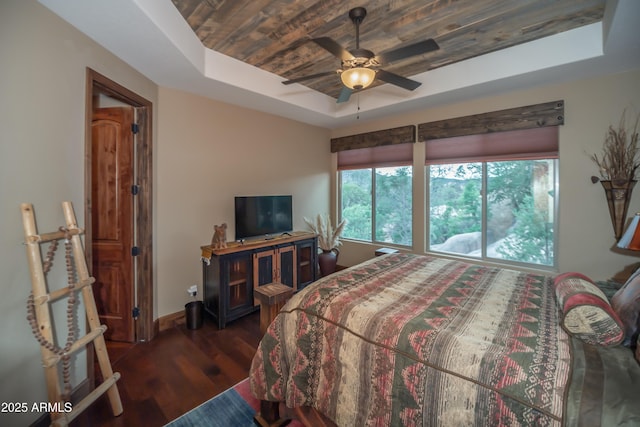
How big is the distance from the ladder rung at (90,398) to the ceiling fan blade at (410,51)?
2790 millimetres

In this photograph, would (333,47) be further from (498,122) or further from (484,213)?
(484,213)

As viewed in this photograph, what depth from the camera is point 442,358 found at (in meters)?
1.13

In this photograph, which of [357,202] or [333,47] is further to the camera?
[357,202]

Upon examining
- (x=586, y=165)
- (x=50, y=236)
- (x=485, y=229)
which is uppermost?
(x=586, y=165)

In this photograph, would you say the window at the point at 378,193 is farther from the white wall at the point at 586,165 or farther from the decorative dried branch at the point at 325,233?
the white wall at the point at 586,165

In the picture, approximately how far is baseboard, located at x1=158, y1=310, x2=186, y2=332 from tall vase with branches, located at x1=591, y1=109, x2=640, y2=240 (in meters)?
4.53

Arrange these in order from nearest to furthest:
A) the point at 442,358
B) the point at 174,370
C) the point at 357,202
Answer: the point at 442,358
the point at 174,370
the point at 357,202

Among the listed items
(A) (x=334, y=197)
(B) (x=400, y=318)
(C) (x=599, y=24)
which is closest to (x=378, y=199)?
(A) (x=334, y=197)

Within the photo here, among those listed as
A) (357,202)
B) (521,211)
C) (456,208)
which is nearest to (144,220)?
(357,202)

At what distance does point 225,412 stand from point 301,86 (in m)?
3.53

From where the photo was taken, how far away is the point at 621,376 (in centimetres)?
94

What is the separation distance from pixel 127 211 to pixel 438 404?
2908 mm

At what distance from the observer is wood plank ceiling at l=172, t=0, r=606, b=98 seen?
202cm

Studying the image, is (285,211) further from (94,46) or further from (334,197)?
(94,46)
